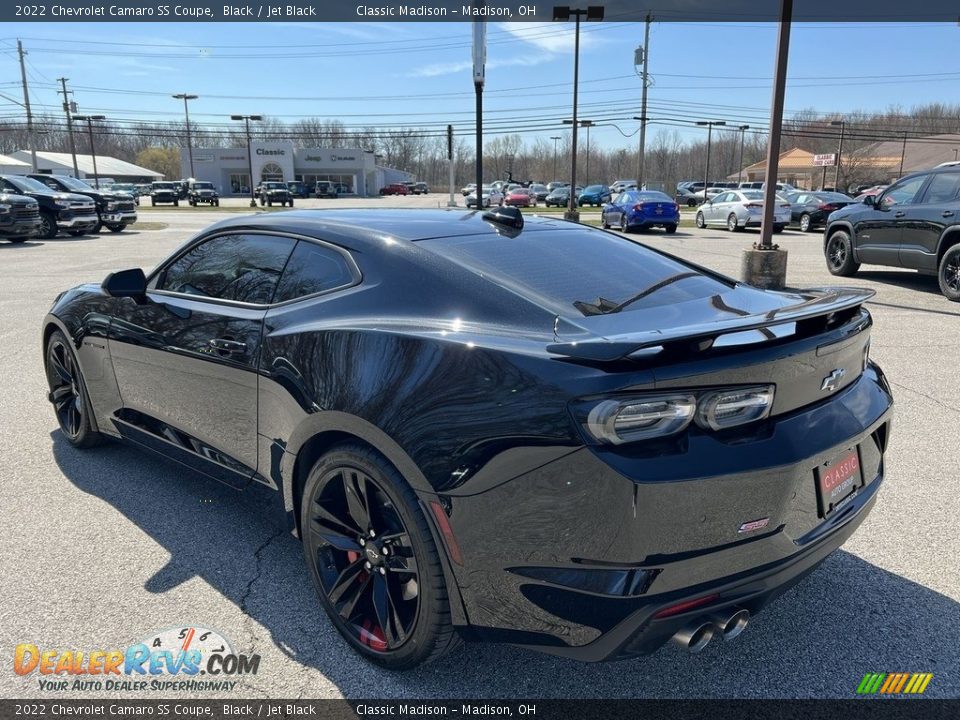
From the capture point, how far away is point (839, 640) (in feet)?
8.33

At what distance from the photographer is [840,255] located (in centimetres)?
1220

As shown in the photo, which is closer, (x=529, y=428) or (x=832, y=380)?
(x=529, y=428)

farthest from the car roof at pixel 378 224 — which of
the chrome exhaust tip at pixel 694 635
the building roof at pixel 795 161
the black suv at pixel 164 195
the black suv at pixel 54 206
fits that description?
the building roof at pixel 795 161

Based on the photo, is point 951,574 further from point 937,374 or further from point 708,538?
point 937,374

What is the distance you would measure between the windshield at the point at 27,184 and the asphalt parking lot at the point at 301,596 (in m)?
19.8

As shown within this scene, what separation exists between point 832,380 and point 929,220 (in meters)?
9.66

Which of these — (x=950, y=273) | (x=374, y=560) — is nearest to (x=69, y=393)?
(x=374, y=560)

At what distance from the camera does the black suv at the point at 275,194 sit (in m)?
53.2

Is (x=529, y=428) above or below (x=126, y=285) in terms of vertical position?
below

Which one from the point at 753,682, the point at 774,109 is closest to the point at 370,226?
the point at 753,682

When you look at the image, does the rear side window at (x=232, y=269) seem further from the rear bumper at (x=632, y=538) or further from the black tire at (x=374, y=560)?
the rear bumper at (x=632, y=538)

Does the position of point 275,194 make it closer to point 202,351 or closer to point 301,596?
point 202,351

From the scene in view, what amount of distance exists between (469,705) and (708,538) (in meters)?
1.00

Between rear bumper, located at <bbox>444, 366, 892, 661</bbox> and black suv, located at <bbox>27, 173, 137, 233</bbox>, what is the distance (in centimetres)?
2500
